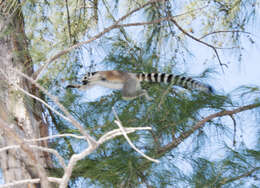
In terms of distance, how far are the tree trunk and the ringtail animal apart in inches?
11.1

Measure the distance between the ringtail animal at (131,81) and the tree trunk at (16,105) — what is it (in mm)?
282

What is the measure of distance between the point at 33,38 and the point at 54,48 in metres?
0.13

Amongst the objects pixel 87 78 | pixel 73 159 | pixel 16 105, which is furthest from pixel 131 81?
pixel 73 159

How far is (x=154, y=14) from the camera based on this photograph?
2225 mm

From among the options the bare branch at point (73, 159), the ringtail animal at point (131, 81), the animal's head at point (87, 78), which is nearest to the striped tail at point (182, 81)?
the ringtail animal at point (131, 81)

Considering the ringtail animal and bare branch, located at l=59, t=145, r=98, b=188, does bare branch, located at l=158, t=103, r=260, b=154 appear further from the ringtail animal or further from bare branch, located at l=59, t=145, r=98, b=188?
bare branch, located at l=59, t=145, r=98, b=188

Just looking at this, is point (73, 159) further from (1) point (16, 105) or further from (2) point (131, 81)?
(2) point (131, 81)

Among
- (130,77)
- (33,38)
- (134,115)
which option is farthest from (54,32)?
(134,115)

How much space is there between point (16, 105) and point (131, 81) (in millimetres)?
695

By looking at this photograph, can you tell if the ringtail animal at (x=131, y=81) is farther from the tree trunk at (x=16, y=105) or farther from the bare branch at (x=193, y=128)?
the tree trunk at (x=16, y=105)

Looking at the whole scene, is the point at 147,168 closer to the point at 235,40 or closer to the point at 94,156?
the point at 94,156

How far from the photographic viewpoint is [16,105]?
1928 mm

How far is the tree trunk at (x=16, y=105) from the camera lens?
187 cm

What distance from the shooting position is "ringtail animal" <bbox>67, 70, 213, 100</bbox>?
1877 mm
